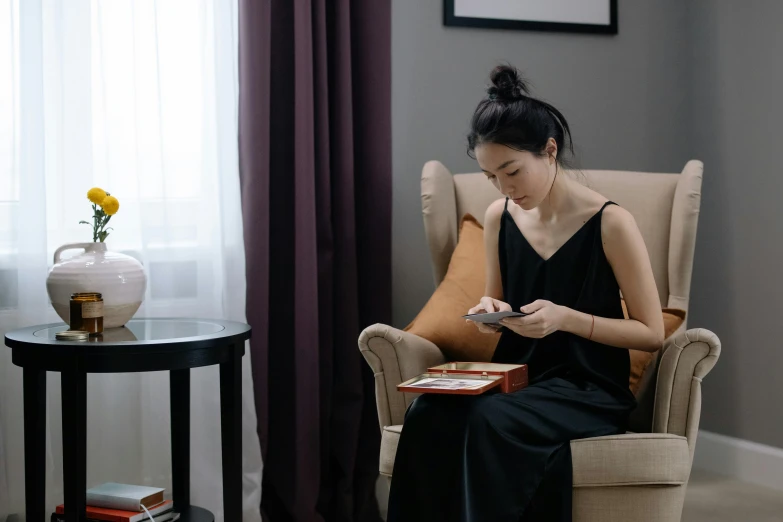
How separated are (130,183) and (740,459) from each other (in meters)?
2.22

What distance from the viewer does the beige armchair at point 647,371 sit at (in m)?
1.68

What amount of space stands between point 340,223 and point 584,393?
1.07 metres

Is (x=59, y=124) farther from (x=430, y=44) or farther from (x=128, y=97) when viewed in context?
(x=430, y=44)

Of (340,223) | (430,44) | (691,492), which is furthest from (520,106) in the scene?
(691,492)

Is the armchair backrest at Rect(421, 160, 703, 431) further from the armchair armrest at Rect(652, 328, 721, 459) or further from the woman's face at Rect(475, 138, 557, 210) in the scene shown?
the woman's face at Rect(475, 138, 557, 210)

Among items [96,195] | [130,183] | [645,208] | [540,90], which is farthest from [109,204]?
[540,90]

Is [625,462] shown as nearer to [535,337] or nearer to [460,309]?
[535,337]

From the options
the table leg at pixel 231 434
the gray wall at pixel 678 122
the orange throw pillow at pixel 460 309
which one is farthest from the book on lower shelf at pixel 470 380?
the gray wall at pixel 678 122

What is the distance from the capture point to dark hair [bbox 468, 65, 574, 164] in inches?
71.6

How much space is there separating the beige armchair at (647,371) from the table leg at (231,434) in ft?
1.01

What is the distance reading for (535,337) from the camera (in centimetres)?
183

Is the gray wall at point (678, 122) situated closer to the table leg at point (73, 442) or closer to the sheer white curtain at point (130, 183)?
the sheer white curtain at point (130, 183)

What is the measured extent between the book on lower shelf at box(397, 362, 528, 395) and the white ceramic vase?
28.1 inches

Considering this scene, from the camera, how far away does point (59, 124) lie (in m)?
2.31
